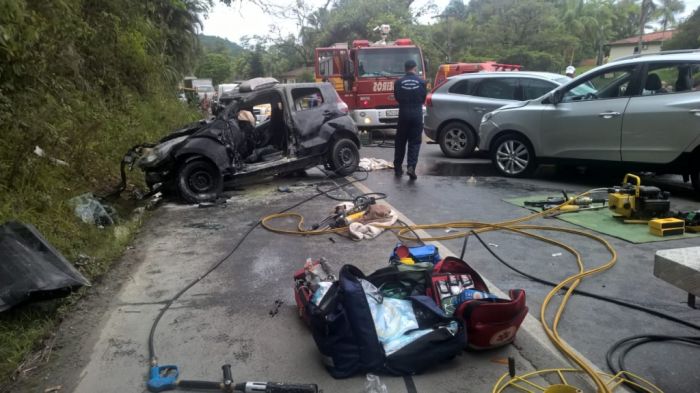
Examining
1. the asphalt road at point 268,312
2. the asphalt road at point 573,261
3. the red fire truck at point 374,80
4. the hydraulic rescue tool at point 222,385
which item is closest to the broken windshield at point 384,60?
the red fire truck at point 374,80

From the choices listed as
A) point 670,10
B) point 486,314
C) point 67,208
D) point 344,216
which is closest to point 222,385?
point 486,314

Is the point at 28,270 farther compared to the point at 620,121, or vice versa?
the point at 620,121

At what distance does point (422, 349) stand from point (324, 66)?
14.7 m

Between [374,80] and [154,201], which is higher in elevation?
[374,80]

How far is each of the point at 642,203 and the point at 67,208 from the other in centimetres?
669

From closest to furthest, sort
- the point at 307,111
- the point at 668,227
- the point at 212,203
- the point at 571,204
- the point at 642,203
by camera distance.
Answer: the point at 668,227 < the point at 642,203 < the point at 571,204 < the point at 212,203 < the point at 307,111

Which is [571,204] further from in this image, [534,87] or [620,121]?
[534,87]

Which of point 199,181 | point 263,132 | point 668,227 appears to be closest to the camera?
point 668,227

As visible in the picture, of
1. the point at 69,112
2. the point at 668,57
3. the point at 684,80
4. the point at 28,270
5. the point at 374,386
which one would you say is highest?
the point at 668,57

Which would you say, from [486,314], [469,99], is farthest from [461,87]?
[486,314]

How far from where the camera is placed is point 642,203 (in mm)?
5863

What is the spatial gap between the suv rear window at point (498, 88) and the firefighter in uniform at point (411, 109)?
2.45 metres

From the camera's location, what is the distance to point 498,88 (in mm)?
10648

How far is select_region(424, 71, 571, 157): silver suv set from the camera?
1031cm
